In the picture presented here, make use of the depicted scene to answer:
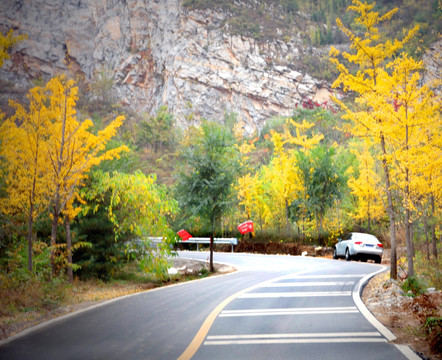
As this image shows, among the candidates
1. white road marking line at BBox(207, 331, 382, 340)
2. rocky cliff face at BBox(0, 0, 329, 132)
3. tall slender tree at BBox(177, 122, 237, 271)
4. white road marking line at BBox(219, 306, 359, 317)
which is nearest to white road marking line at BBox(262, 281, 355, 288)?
white road marking line at BBox(219, 306, 359, 317)

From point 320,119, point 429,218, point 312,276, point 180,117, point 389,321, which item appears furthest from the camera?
point 180,117

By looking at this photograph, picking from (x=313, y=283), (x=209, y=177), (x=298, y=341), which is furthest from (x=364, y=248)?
(x=298, y=341)

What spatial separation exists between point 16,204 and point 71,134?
8.39 feet

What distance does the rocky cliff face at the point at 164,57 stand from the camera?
124 metres

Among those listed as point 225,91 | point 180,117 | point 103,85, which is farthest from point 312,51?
point 103,85

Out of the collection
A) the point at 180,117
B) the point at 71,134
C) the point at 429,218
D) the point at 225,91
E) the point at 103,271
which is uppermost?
the point at 225,91

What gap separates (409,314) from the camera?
8.80m

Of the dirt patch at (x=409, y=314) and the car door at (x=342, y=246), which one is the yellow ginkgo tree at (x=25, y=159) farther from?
the car door at (x=342, y=246)

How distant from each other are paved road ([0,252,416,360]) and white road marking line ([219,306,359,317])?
0.06ft

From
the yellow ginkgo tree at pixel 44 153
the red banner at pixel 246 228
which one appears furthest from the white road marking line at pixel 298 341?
the red banner at pixel 246 228

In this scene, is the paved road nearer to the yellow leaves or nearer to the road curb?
the road curb

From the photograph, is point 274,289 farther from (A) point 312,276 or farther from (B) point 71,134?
(B) point 71,134

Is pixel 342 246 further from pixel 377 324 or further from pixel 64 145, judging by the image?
pixel 377 324

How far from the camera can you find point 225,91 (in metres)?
125
